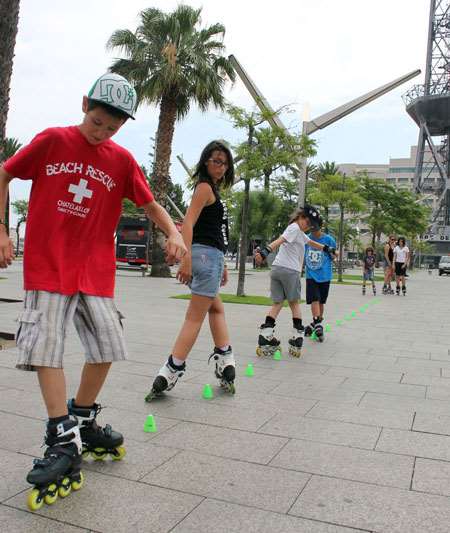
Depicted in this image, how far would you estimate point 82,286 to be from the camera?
8.60ft

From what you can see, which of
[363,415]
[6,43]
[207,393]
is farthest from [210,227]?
[6,43]

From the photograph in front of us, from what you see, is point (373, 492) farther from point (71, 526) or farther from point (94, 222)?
point (94, 222)

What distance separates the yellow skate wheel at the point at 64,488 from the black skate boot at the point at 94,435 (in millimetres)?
366

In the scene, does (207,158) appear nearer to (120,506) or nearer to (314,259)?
(120,506)

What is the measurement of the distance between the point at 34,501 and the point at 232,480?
92 cm

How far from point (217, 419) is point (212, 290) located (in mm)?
937

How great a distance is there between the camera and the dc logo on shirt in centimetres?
755

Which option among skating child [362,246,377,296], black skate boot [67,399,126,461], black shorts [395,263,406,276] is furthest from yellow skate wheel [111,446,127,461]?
black shorts [395,263,406,276]

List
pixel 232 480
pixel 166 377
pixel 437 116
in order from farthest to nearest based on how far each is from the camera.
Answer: pixel 437 116, pixel 166 377, pixel 232 480

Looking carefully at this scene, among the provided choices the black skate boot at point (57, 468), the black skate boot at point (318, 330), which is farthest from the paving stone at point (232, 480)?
the black skate boot at point (318, 330)

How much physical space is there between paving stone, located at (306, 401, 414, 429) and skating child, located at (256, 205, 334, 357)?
1964 mm

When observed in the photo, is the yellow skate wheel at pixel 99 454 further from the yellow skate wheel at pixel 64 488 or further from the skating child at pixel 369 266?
the skating child at pixel 369 266

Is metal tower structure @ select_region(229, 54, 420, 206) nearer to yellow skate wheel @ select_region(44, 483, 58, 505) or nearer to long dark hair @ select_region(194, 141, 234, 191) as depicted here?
long dark hair @ select_region(194, 141, 234, 191)

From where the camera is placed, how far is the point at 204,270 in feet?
13.5
